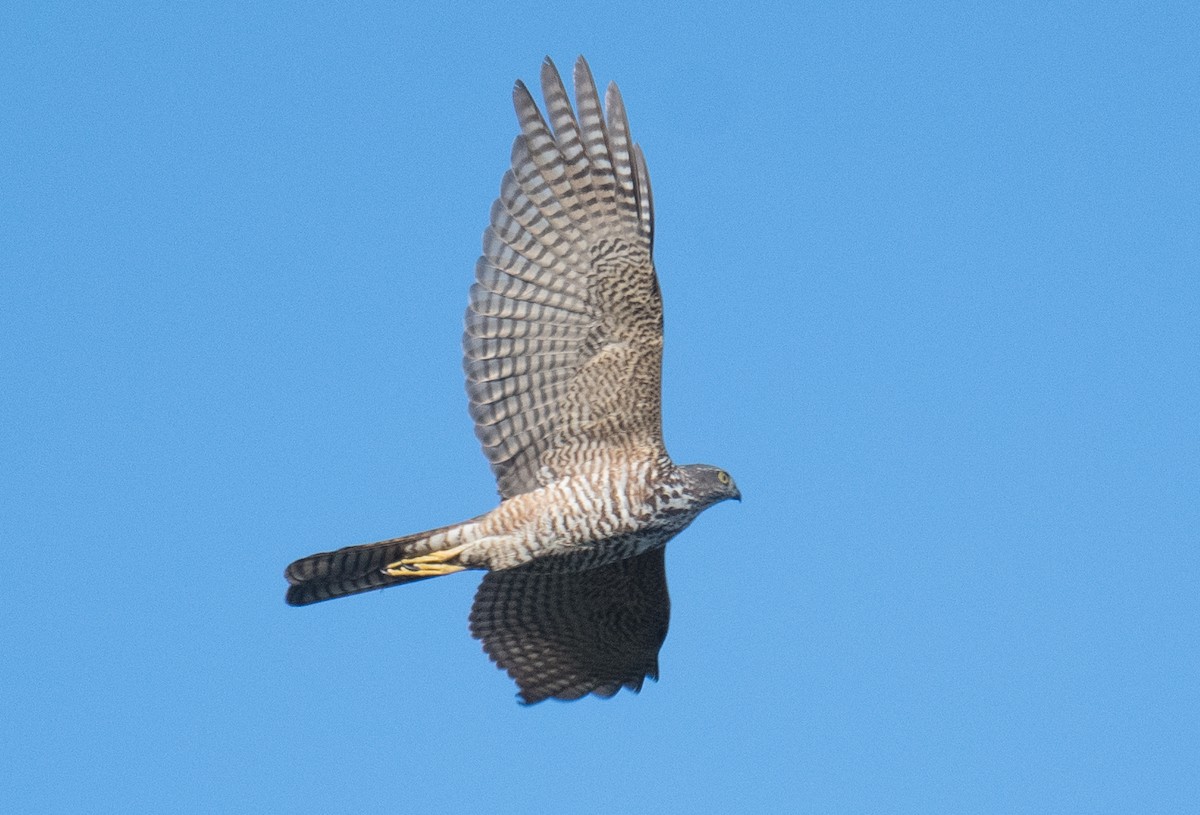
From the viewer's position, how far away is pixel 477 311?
12352mm

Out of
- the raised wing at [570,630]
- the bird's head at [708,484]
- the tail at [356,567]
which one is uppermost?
the bird's head at [708,484]

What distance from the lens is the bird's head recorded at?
12477mm

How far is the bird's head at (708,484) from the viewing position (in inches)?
491

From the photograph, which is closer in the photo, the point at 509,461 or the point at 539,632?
the point at 509,461

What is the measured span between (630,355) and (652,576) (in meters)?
1.96

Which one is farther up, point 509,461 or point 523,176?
point 523,176

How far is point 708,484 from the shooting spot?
1254cm

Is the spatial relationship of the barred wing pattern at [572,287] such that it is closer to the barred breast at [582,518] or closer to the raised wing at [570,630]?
the barred breast at [582,518]

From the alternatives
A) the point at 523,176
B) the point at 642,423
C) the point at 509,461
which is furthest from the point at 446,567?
the point at 523,176

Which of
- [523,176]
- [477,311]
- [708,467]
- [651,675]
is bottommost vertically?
[651,675]

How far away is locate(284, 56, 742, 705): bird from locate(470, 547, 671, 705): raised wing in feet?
3.10

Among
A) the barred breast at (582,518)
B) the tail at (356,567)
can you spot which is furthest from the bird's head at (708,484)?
the tail at (356,567)

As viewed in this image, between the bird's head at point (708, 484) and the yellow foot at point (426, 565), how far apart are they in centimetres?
163

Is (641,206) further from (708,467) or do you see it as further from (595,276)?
(708,467)
